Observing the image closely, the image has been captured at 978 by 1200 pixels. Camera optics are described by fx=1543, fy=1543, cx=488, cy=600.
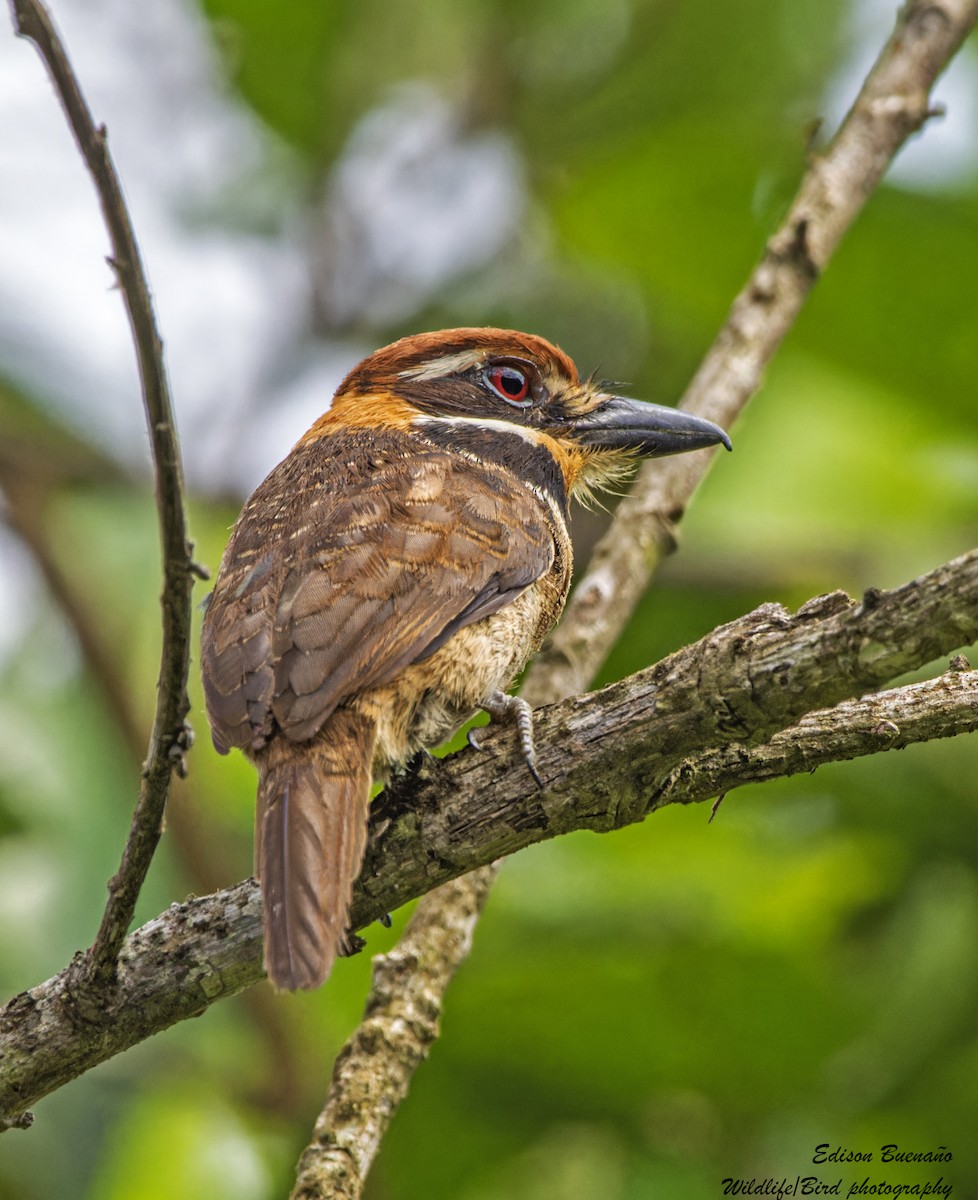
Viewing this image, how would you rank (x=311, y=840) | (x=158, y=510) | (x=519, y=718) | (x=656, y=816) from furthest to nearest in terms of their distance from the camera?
(x=656, y=816) → (x=519, y=718) → (x=311, y=840) → (x=158, y=510)

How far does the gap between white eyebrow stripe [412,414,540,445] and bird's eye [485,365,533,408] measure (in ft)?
0.25

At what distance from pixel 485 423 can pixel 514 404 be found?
0.13 m

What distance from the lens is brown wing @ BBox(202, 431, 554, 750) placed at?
269cm

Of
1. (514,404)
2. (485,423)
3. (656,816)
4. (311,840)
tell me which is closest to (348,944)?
(311,840)

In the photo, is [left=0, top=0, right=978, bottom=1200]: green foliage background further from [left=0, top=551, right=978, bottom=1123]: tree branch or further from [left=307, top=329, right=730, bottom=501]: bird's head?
[left=0, top=551, right=978, bottom=1123]: tree branch

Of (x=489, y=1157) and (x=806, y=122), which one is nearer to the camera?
(x=489, y=1157)

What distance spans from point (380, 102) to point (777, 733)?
4.25 metres

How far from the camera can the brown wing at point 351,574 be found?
8.81 ft

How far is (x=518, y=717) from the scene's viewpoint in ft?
8.77

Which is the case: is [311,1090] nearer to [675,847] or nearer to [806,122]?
[675,847]

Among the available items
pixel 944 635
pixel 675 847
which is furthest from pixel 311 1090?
pixel 944 635

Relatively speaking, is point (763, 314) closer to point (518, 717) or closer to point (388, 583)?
point (388, 583)

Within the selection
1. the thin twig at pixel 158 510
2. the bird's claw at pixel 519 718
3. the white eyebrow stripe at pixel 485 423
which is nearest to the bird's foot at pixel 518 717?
the bird's claw at pixel 519 718

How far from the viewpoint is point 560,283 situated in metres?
6.24
